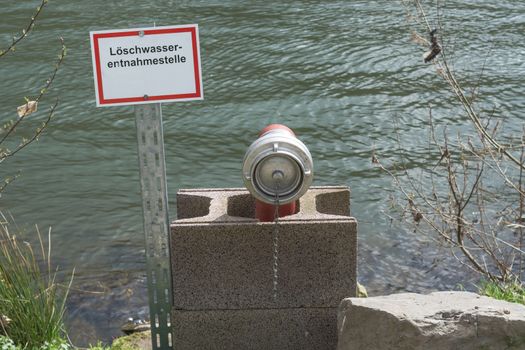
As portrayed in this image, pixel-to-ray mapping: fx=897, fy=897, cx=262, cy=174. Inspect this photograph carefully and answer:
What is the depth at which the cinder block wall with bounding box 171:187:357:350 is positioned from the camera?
4.71 meters

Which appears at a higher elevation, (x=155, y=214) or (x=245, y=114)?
(x=155, y=214)

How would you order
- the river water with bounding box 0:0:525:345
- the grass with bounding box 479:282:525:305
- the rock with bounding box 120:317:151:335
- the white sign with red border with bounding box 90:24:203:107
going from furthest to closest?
1. the river water with bounding box 0:0:525:345
2. the rock with bounding box 120:317:151:335
3. the grass with bounding box 479:282:525:305
4. the white sign with red border with bounding box 90:24:203:107

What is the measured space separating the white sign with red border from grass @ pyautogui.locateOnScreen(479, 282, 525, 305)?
2584 millimetres

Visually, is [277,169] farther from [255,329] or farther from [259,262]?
[255,329]

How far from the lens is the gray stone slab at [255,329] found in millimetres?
4836

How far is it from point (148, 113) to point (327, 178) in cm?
476

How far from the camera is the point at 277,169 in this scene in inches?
183

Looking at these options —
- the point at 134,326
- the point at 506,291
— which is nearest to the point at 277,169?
the point at 506,291

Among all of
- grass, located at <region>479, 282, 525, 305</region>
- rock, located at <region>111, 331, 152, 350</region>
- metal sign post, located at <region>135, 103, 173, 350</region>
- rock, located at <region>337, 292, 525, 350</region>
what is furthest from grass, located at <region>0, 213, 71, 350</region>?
grass, located at <region>479, 282, 525, 305</region>

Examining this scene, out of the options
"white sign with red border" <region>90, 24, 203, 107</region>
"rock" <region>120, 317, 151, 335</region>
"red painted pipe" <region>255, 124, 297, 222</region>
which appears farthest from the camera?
"rock" <region>120, 317, 151, 335</region>

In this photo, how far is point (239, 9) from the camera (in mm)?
14547

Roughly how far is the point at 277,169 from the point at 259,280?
2.03 ft

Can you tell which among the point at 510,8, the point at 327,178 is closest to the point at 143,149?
the point at 327,178

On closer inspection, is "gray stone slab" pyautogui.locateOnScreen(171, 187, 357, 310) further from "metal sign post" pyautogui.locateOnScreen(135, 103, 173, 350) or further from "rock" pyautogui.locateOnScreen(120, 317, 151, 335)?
"rock" pyautogui.locateOnScreen(120, 317, 151, 335)
